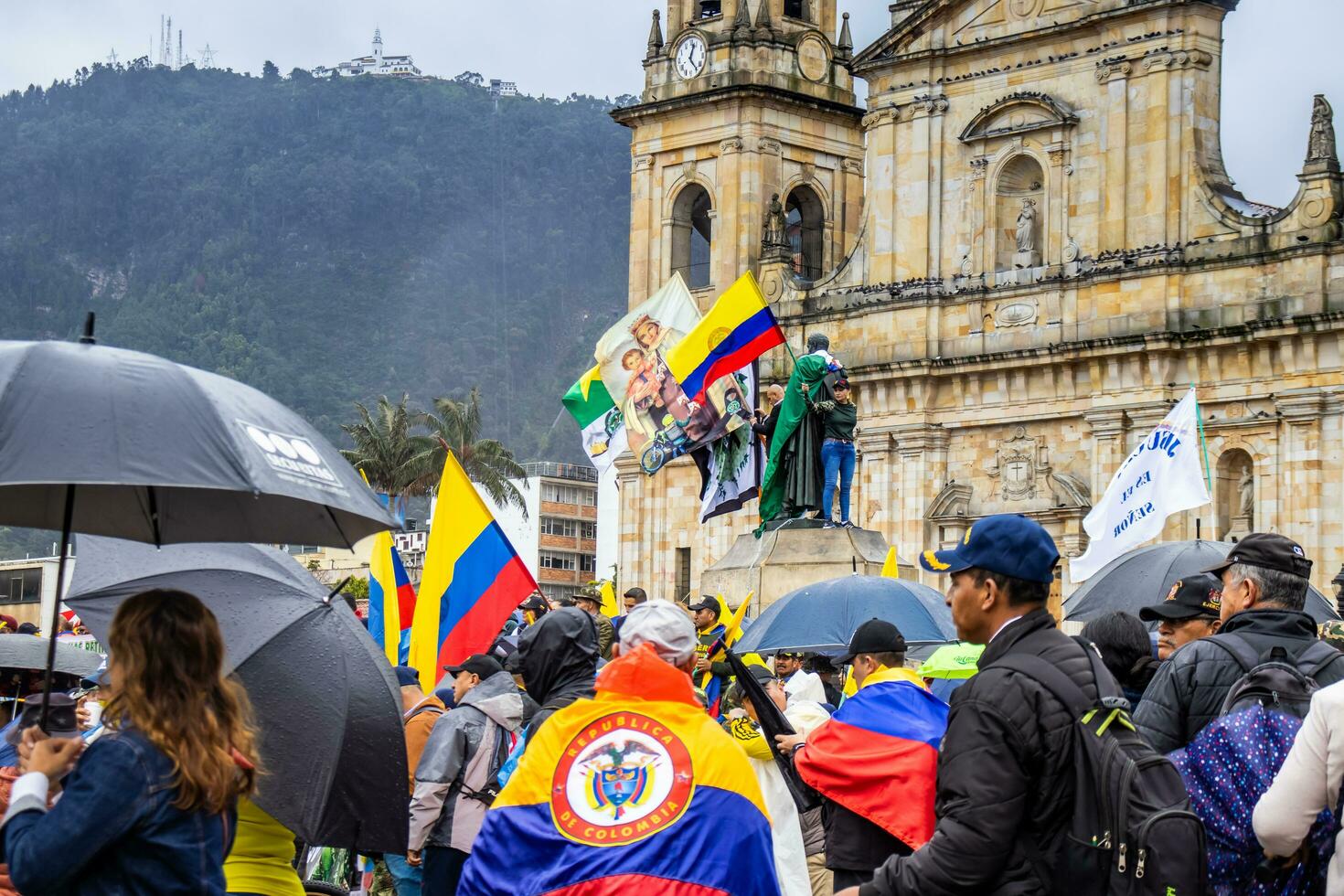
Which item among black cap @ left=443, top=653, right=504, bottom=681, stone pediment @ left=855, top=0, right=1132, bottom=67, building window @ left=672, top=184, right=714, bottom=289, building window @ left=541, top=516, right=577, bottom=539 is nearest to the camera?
black cap @ left=443, top=653, right=504, bottom=681

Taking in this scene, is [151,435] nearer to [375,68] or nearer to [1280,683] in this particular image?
[1280,683]

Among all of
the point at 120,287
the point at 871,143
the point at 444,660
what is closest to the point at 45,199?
the point at 120,287

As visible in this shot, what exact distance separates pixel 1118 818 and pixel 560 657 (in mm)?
3386

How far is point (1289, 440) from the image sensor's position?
104 ft

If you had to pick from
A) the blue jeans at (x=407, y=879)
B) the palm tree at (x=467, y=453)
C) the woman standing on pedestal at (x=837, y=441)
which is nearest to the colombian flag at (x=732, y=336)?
the woman standing on pedestal at (x=837, y=441)

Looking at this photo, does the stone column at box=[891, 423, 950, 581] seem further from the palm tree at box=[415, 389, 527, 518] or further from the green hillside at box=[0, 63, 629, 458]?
the green hillside at box=[0, 63, 629, 458]

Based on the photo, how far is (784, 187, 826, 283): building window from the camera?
40469mm

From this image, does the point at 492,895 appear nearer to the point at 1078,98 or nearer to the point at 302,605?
the point at 302,605

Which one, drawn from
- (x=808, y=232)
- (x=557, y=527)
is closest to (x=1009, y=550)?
(x=808, y=232)

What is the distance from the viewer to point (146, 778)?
4676 millimetres

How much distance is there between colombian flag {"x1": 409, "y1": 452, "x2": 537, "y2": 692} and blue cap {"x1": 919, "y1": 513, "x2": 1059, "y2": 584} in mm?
6966

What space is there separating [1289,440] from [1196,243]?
333cm

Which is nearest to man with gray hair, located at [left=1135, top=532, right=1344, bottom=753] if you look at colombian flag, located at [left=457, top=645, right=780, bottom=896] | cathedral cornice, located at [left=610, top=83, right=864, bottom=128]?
colombian flag, located at [left=457, top=645, right=780, bottom=896]

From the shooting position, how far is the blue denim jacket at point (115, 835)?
4.59 metres
